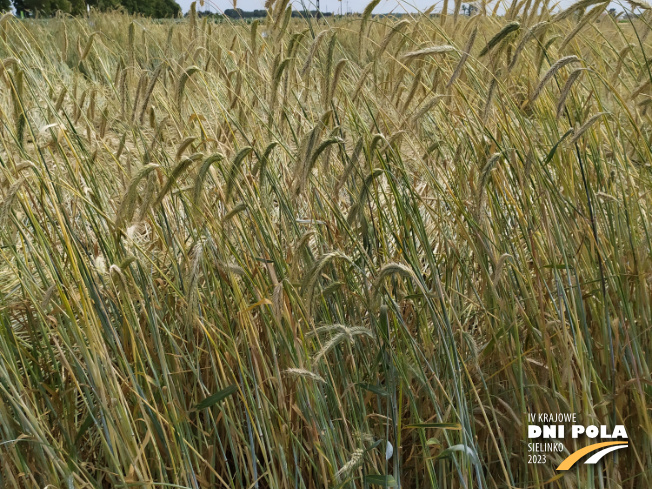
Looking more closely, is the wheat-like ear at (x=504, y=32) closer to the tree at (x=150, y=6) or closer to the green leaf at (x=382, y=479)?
the green leaf at (x=382, y=479)

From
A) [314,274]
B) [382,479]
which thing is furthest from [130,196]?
[382,479]

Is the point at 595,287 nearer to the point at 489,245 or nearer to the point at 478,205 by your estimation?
the point at 489,245

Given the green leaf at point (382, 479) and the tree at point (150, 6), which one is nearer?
the green leaf at point (382, 479)

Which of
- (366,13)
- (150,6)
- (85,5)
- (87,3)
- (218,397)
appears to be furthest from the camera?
(150,6)

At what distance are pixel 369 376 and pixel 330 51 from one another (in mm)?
612

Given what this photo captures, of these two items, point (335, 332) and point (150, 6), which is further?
point (150, 6)

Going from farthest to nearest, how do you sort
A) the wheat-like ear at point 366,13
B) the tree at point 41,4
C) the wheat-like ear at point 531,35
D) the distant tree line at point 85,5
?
the tree at point 41,4 → the distant tree line at point 85,5 → the wheat-like ear at point 366,13 → the wheat-like ear at point 531,35

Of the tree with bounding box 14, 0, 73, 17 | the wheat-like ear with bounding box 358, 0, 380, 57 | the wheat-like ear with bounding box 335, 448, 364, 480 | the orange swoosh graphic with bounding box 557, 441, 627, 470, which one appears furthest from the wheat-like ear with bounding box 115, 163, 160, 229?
the tree with bounding box 14, 0, 73, 17

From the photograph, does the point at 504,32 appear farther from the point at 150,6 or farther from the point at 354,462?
the point at 150,6

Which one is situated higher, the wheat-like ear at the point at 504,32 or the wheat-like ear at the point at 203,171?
the wheat-like ear at the point at 504,32

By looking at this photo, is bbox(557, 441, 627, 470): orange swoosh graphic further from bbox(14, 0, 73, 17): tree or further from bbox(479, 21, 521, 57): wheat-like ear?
bbox(14, 0, 73, 17): tree

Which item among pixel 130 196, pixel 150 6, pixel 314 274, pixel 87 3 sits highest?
pixel 150 6

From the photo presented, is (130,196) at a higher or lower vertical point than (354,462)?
higher

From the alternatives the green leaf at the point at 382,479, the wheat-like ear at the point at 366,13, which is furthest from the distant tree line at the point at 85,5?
the green leaf at the point at 382,479
